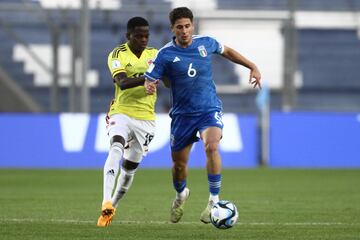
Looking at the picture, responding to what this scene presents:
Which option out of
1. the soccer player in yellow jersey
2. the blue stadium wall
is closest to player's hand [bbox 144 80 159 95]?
the soccer player in yellow jersey

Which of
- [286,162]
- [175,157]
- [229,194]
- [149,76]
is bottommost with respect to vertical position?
[286,162]

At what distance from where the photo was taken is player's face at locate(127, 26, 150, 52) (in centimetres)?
992

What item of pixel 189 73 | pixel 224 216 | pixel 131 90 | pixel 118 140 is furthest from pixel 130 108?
pixel 224 216

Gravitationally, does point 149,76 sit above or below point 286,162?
above

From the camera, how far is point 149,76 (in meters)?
9.34

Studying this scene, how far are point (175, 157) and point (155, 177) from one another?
9.96 meters

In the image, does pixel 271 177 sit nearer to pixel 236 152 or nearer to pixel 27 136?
pixel 236 152

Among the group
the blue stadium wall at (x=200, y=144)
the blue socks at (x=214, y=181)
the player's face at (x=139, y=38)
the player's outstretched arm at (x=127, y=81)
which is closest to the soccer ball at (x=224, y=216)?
the blue socks at (x=214, y=181)

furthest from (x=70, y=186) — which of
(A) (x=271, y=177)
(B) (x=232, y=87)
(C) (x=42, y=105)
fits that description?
(B) (x=232, y=87)

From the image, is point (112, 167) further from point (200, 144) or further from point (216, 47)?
point (200, 144)

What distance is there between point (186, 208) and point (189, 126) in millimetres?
2560

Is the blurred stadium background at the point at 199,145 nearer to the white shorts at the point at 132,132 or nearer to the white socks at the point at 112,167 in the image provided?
the white socks at the point at 112,167

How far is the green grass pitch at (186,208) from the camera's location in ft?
27.9

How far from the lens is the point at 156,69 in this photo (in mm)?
9367
